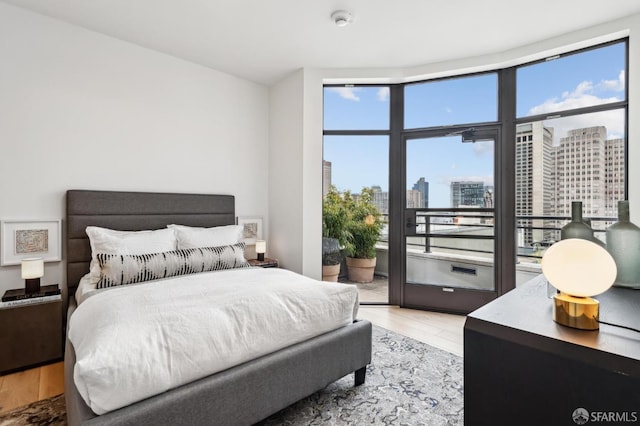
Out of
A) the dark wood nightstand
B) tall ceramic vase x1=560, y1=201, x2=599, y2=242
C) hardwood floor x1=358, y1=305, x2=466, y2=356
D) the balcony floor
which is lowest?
hardwood floor x1=358, y1=305, x2=466, y2=356

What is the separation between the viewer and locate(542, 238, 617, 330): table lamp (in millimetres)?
793

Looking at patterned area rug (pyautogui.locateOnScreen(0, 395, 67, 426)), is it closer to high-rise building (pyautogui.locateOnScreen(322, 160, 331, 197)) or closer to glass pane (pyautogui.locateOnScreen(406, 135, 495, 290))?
high-rise building (pyautogui.locateOnScreen(322, 160, 331, 197))

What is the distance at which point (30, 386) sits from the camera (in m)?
2.16

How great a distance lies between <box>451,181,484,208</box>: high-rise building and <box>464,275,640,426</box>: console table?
2.83 m

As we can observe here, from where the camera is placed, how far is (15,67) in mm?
2623

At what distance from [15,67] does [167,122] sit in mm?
1199

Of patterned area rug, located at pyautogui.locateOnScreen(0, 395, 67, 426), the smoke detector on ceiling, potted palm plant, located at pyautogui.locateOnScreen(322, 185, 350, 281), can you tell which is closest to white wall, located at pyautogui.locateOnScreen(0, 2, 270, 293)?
potted palm plant, located at pyautogui.locateOnScreen(322, 185, 350, 281)

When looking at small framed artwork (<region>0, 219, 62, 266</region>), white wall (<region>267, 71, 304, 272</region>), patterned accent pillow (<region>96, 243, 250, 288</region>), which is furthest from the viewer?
white wall (<region>267, 71, 304, 272</region>)

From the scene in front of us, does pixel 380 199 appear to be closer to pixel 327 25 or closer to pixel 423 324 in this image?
pixel 423 324

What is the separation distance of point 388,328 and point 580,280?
8.44 ft

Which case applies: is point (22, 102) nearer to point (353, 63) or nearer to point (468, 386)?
point (353, 63)

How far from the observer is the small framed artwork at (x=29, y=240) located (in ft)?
8.41

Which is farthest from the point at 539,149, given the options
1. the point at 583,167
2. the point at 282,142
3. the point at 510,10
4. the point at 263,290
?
the point at 263,290

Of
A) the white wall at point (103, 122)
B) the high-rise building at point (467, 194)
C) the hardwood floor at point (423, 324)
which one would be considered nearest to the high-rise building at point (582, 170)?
the high-rise building at point (467, 194)
